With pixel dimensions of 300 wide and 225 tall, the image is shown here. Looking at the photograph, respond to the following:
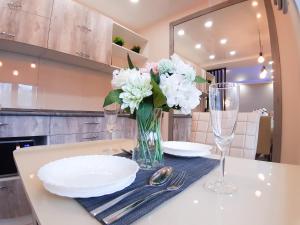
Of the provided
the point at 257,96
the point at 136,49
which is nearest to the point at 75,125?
the point at 136,49

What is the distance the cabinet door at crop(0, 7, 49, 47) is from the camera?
5.24ft

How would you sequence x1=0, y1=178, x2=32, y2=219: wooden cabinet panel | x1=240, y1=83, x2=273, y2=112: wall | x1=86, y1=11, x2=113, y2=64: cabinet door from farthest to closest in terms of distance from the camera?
x1=86, y1=11, x2=113, y2=64: cabinet door, x1=240, y1=83, x2=273, y2=112: wall, x1=0, y1=178, x2=32, y2=219: wooden cabinet panel

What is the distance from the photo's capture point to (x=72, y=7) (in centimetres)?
204

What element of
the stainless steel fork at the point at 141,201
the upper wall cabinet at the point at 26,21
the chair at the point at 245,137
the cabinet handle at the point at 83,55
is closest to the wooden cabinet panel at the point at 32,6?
the upper wall cabinet at the point at 26,21

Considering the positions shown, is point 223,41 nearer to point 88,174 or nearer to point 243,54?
point 243,54

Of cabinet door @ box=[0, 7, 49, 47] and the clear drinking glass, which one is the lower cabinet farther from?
the clear drinking glass

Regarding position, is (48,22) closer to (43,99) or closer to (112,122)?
(43,99)

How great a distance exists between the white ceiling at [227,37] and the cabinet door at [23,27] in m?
1.78

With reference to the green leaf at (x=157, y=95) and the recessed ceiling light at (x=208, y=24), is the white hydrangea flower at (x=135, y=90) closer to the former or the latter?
the green leaf at (x=157, y=95)

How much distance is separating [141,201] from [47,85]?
2.32 meters

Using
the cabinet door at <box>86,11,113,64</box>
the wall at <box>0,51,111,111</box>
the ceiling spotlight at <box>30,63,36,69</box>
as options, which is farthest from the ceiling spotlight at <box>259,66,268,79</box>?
the ceiling spotlight at <box>30,63,36,69</box>

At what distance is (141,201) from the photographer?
0.37 m

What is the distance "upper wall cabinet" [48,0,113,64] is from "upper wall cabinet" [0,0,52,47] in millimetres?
74

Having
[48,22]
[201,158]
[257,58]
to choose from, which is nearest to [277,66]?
[257,58]
